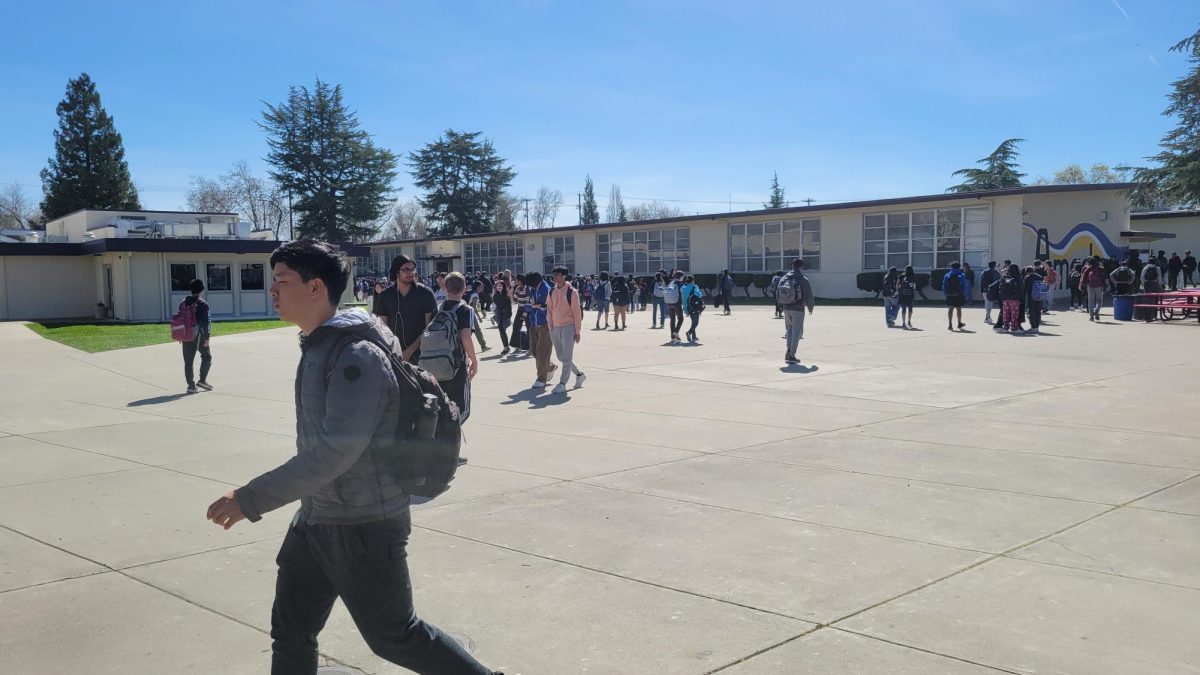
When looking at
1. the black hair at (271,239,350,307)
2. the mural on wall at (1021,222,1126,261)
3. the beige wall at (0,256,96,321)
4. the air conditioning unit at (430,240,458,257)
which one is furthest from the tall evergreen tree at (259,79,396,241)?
the black hair at (271,239,350,307)

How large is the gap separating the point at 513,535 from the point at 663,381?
311 inches

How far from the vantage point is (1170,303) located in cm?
2345

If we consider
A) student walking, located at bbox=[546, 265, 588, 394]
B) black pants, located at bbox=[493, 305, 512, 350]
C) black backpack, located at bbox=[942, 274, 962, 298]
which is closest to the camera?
student walking, located at bbox=[546, 265, 588, 394]

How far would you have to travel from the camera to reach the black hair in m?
2.98

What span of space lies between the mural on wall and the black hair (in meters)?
35.1

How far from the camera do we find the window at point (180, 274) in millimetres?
35562

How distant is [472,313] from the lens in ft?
26.4

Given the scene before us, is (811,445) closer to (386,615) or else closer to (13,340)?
(386,615)

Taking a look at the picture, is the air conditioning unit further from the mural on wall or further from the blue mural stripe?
the blue mural stripe

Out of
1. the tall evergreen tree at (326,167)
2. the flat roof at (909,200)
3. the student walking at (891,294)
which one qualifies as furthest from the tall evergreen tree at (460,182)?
the student walking at (891,294)

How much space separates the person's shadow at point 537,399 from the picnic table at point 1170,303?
1817cm

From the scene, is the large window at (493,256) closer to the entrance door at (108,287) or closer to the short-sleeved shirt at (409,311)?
the entrance door at (108,287)

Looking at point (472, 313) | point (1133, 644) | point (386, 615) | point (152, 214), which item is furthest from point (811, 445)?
point (152, 214)

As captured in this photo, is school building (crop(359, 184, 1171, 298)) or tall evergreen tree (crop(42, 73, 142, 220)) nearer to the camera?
school building (crop(359, 184, 1171, 298))
